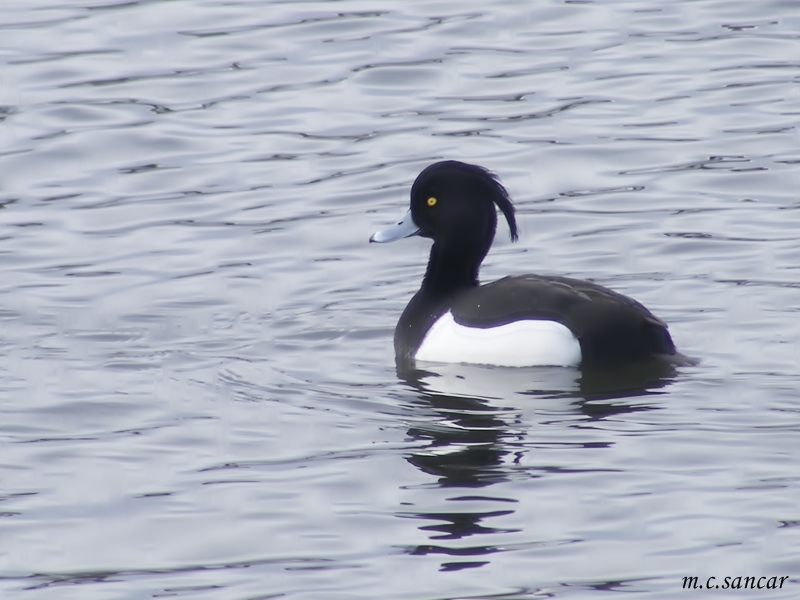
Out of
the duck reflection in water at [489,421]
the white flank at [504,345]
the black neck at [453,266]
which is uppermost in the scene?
the black neck at [453,266]

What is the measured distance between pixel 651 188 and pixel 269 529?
5569 mm

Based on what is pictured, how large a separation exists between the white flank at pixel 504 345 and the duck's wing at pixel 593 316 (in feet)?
0.14

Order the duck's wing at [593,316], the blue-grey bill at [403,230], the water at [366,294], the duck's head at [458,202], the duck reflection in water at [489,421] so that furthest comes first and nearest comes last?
1. the blue-grey bill at [403,230]
2. the duck's head at [458,202]
3. the duck's wing at [593,316]
4. the duck reflection in water at [489,421]
5. the water at [366,294]

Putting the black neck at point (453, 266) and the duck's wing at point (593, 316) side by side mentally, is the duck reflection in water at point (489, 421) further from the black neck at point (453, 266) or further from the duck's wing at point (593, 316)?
the black neck at point (453, 266)

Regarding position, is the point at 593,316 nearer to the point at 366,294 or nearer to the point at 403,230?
the point at 403,230

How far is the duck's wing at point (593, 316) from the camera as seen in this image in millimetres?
8727

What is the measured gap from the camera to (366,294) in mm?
10438

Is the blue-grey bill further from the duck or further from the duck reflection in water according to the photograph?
the duck reflection in water

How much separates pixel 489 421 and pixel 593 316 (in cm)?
92

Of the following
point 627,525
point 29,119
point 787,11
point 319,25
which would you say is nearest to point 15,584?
point 627,525

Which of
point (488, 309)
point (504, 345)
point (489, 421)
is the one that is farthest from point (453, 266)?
point (489, 421)

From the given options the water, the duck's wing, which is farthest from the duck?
the water

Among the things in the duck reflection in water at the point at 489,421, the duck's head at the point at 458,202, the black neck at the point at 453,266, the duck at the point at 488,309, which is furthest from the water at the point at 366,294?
the duck's head at the point at 458,202

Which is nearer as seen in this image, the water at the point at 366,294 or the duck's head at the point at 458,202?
the water at the point at 366,294
